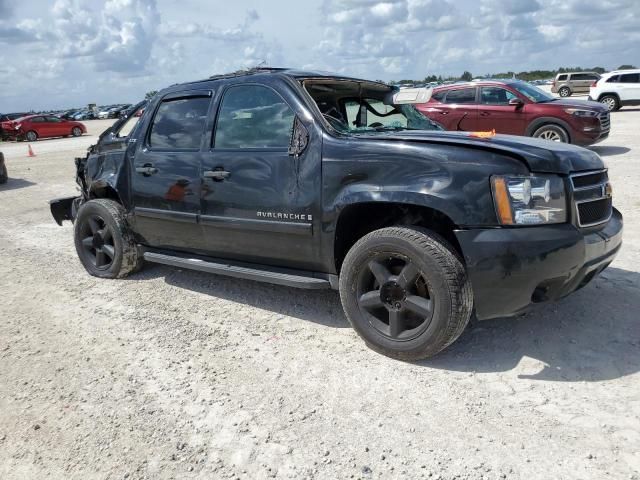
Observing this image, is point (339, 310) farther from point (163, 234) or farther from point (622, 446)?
point (622, 446)

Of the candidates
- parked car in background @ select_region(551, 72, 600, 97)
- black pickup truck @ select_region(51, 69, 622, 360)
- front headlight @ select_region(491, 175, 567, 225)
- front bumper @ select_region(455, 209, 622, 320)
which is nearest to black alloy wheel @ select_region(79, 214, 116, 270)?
black pickup truck @ select_region(51, 69, 622, 360)

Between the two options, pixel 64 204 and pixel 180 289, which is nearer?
pixel 180 289

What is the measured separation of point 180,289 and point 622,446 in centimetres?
367

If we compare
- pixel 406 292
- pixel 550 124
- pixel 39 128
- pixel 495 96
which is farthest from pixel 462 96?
pixel 39 128

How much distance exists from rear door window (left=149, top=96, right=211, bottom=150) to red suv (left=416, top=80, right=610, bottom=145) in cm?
786

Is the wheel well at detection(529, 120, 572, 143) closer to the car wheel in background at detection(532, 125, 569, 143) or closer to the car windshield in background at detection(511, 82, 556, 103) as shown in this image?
the car wheel in background at detection(532, 125, 569, 143)

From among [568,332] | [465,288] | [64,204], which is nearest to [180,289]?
[64,204]

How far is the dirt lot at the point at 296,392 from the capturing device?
254 centimetres

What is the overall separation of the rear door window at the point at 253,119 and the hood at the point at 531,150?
0.71 metres

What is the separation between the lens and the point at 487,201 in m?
3.01

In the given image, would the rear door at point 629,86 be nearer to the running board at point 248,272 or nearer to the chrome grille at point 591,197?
the chrome grille at point 591,197

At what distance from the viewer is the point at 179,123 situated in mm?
4551

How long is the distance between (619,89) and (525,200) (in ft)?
78.1

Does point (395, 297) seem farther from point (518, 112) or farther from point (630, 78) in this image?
point (630, 78)
